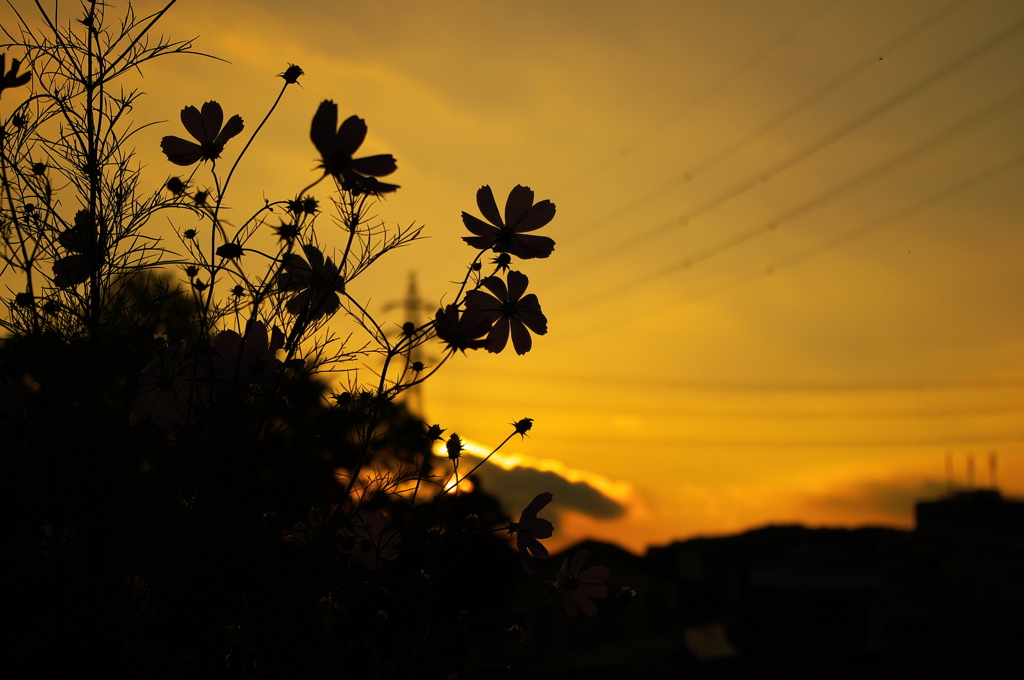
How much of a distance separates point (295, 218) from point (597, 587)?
34.4 inches

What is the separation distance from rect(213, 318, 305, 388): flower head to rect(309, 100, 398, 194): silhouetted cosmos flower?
8.5 inches

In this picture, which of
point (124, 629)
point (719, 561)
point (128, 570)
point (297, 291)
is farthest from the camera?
point (719, 561)

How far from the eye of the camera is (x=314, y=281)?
113 cm

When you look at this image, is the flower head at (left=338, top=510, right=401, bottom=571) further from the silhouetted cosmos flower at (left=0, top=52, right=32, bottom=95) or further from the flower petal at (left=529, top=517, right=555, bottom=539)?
the silhouetted cosmos flower at (left=0, top=52, right=32, bottom=95)

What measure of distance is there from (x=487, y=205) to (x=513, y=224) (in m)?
0.05

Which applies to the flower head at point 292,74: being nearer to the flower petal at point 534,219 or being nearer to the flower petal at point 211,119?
the flower petal at point 211,119

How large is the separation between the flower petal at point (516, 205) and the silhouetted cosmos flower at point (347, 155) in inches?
11.9

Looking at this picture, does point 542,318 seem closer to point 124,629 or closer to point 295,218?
point 295,218

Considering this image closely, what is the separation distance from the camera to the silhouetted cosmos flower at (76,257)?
118 cm

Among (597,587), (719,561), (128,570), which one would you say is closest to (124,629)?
(128,570)

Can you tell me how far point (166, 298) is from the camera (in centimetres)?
136

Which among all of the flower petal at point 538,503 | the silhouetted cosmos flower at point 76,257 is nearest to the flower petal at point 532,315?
the flower petal at point 538,503

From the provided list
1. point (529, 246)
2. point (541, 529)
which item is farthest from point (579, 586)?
point (529, 246)

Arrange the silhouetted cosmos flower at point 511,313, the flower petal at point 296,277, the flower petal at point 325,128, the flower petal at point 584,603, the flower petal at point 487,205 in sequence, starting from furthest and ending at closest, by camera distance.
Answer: the flower petal at point 584,603 → the flower petal at point 487,205 → the silhouetted cosmos flower at point 511,313 → the flower petal at point 296,277 → the flower petal at point 325,128
